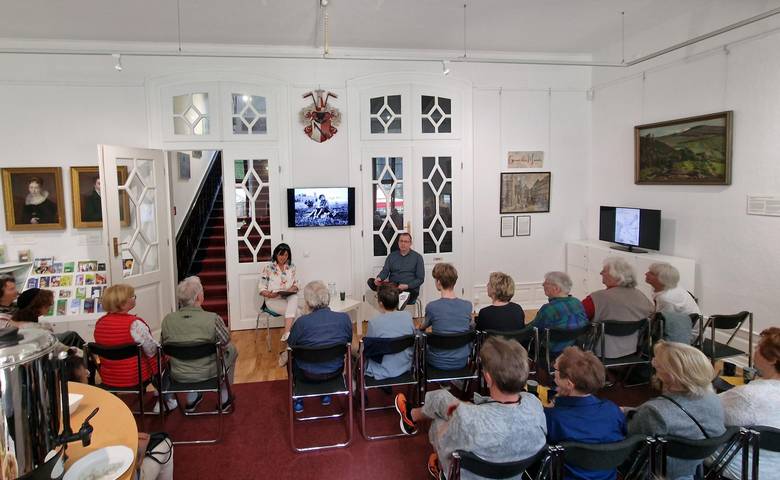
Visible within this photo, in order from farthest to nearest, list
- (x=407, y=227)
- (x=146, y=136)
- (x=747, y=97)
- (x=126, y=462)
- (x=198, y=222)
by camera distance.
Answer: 1. (x=198, y=222)
2. (x=407, y=227)
3. (x=146, y=136)
4. (x=747, y=97)
5. (x=126, y=462)

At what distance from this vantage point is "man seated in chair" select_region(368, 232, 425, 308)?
603 cm

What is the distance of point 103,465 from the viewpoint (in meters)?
1.68

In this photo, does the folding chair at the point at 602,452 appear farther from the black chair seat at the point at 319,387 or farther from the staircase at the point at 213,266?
the staircase at the point at 213,266

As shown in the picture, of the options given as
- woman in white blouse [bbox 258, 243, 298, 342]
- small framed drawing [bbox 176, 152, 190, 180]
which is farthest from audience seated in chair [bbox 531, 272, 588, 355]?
small framed drawing [bbox 176, 152, 190, 180]

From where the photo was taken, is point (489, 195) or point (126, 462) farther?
point (489, 195)

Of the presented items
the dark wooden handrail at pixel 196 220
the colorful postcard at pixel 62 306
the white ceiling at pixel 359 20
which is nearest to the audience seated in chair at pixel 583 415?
the white ceiling at pixel 359 20

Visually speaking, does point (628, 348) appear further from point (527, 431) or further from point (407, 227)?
point (407, 227)

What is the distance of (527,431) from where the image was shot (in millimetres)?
2127

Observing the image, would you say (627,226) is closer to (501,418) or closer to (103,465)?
(501,418)

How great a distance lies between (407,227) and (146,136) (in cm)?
357

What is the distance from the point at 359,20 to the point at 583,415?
470 cm

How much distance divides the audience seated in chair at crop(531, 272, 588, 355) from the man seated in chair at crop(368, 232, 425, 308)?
2353mm

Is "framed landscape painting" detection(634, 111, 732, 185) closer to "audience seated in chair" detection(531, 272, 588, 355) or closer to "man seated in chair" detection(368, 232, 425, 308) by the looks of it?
"audience seated in chair" detection(531, 272, 588, 355)

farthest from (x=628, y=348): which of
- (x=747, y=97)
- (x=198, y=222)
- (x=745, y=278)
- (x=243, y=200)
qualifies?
(x=198, y=222)
